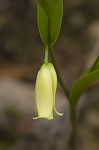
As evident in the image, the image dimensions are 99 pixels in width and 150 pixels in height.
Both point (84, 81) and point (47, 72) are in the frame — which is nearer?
point (47, 72)

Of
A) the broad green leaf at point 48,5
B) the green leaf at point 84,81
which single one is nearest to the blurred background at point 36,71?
the green leaf at point 84,81

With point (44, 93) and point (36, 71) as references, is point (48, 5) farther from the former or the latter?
point (36, 71)

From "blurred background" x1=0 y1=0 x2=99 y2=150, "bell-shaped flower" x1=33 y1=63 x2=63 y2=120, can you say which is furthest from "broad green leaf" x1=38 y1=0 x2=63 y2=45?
"blurred background" x1=0 y1=0 x2=99 y2=150

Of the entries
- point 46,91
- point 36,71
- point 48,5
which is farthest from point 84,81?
point 36,71

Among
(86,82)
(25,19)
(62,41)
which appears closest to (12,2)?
(25,19)

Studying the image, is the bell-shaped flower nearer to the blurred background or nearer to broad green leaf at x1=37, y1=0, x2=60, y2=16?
broad green leaf at x1=37, y1=0, x2=60, y2=16

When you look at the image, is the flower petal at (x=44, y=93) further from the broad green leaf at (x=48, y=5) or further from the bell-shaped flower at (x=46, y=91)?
the broad green leaf at (x=48, y=5)
